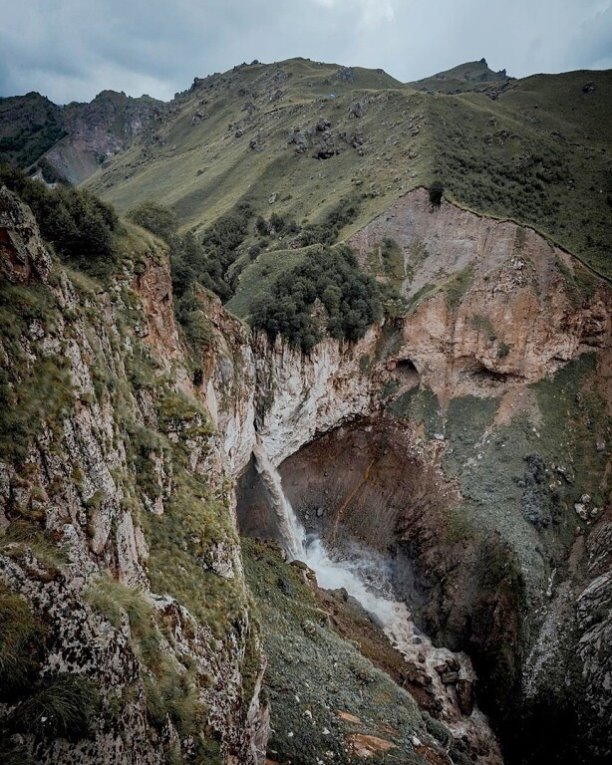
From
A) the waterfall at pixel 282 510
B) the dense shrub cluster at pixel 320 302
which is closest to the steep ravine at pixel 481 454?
the waterfall at pixel 282 510

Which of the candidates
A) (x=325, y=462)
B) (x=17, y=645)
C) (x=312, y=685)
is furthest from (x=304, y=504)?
(x=17, y=645)

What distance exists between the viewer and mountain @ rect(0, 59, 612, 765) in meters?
10.9

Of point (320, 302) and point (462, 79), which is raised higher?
point (462, 79)

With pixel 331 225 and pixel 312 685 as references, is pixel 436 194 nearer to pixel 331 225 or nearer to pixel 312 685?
pixel 331 225

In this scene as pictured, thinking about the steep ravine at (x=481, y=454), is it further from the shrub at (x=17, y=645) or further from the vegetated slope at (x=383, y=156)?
the shrub at (x=17, y=645)

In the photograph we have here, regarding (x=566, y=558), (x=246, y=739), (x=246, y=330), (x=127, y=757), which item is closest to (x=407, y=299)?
(x=246, y=330)

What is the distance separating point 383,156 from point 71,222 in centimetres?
5708

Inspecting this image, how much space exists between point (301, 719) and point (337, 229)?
49703mm

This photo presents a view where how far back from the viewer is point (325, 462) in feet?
140

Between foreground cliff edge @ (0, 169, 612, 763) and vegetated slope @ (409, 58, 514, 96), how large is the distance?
119232 mm

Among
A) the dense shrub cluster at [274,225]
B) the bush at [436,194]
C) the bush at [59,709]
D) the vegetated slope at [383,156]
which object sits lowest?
the bush at [59,709]

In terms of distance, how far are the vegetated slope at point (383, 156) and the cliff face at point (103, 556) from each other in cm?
2488

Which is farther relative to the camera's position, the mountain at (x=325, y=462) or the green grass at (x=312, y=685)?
the green grass at (x=312, y=685)

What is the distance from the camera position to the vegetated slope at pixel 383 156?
55.3m
